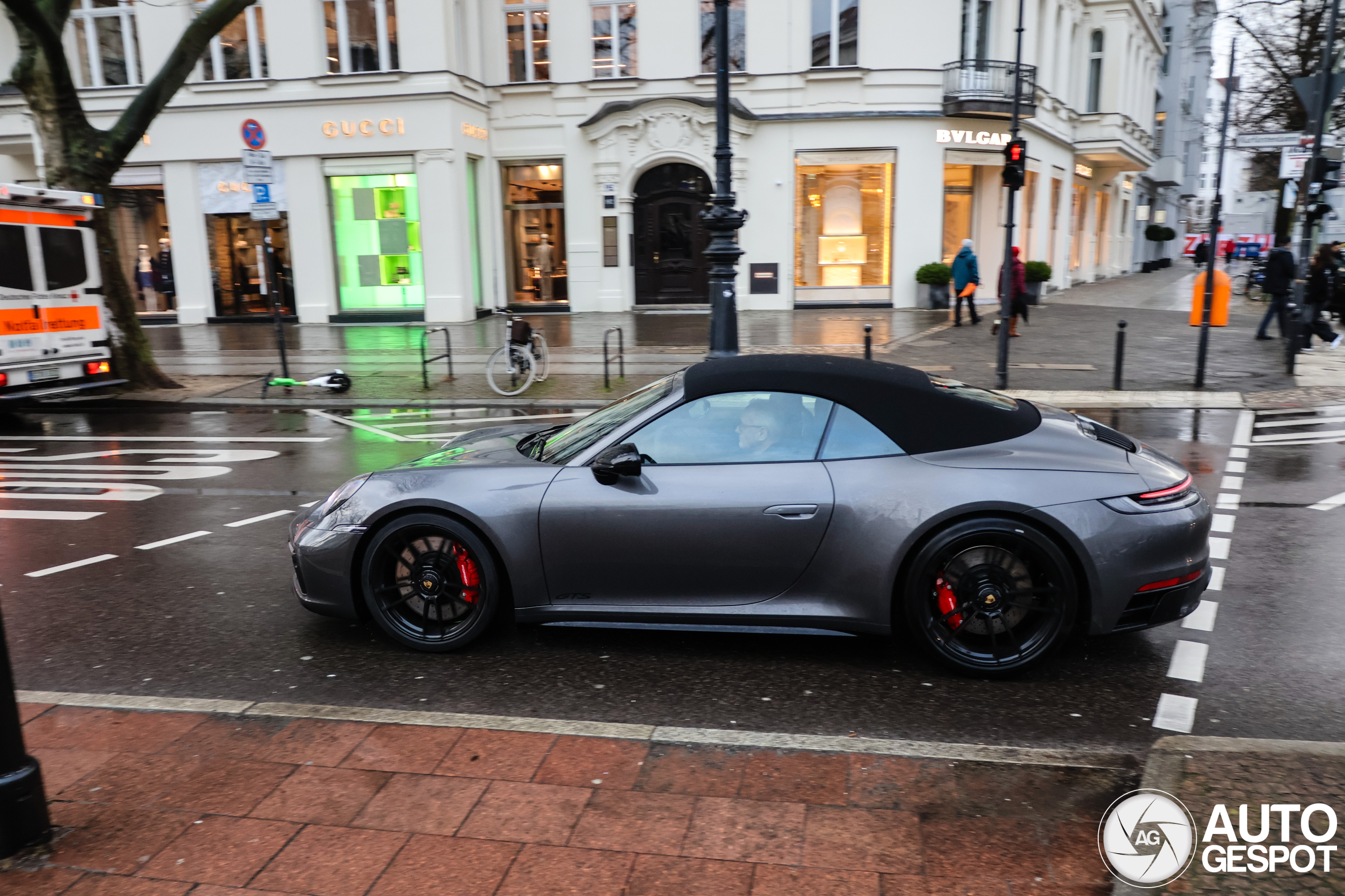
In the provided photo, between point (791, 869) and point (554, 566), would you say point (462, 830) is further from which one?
point (554, 566)

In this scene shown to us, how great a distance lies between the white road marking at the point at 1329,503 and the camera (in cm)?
752

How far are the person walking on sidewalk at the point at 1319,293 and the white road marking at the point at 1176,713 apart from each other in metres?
14.9

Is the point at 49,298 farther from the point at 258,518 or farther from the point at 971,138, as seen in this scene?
the point at 971,138

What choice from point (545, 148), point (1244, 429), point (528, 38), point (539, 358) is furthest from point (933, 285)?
point (1244, 429)

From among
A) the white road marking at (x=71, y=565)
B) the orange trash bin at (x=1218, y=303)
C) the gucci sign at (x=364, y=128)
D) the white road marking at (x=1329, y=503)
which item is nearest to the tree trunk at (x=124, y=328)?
the white road marking at (x=71, y=565)

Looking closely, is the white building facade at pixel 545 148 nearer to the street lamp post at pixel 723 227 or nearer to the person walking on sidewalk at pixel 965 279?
the person walking on sidewalk at pixel 965 279

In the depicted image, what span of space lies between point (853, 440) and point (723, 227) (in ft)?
25.6

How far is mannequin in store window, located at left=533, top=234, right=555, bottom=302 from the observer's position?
1069 inches

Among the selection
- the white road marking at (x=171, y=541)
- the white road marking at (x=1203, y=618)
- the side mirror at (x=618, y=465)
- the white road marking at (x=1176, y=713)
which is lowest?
the white road marking at (x=171, y=541)

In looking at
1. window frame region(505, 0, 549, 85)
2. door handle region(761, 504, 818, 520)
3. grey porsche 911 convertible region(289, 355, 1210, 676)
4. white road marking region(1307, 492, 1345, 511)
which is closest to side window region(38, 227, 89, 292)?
grey porsche 911 convertible region(289, 355, 1210, 676)

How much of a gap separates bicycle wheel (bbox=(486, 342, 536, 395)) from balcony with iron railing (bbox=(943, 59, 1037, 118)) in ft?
49.8

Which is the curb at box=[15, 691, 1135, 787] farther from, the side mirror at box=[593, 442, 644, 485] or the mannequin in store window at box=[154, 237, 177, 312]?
the mannequin in store window at box=[154, 237, 177, 312]

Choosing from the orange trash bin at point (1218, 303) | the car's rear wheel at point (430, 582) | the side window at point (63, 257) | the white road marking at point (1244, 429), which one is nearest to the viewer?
the car's rear wheel at point (430, 582)

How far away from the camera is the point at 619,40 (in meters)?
25.8
